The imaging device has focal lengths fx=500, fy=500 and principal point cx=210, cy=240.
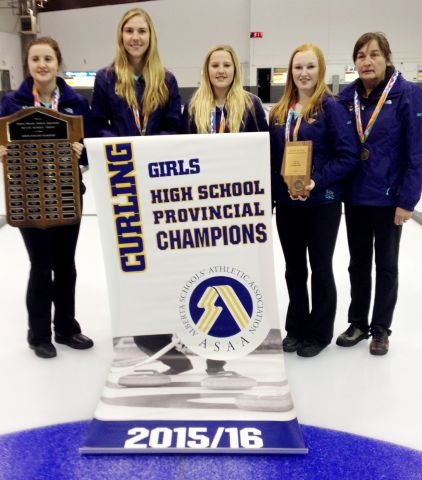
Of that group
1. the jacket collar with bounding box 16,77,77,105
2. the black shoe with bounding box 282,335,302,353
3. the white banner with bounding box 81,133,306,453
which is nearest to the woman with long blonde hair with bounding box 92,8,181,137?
the jacket collar with bounding box 16,77,77,105

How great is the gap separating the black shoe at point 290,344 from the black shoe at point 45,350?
1.18 meters

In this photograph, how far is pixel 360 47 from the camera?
2363 millimetres

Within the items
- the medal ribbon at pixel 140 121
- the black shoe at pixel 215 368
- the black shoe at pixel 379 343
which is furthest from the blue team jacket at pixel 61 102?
the black shoe at pixel 379 343

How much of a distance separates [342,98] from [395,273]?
0.90 meters

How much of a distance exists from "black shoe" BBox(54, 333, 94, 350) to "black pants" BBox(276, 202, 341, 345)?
106 cm

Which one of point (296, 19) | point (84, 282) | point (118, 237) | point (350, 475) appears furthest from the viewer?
point (296, 19)

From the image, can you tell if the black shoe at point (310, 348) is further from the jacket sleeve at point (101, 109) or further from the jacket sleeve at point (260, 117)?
the jacket sleeve at point (101, 109)

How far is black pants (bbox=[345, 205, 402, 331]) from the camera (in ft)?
7.94

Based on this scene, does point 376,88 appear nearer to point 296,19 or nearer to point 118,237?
point 118,237

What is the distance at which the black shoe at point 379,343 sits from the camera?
2539 mm

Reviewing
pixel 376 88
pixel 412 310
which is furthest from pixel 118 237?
pixel 412 310

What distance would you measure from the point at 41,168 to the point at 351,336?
1765 millimetres

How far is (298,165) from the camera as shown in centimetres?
219

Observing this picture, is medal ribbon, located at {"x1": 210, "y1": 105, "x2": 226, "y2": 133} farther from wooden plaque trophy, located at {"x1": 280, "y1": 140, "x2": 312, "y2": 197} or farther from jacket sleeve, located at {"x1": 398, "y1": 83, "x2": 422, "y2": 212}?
jacket sleeve, located at {"x1": 398, "y1": 83, "x2": 422, "y2": 212}
